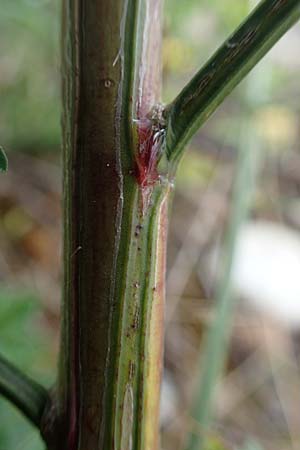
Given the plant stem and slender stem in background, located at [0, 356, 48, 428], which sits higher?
the plant stem

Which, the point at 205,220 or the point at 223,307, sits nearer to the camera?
the point at 223,307

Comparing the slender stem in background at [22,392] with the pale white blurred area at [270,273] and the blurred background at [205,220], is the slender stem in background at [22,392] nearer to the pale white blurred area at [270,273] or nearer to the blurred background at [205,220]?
the blurred background at [205,220]

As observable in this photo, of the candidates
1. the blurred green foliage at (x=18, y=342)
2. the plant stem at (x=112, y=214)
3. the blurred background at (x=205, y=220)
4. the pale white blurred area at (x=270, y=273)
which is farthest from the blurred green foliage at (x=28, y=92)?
the plant stem at (x=112, y=214)

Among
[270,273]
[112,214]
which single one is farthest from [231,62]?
[270,273]

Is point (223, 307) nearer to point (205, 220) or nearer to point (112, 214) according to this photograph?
point (112, 214)

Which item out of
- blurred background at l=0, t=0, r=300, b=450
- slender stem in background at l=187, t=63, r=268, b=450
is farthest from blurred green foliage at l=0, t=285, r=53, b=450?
blurred background at l=0, t=0, r=300, b=450

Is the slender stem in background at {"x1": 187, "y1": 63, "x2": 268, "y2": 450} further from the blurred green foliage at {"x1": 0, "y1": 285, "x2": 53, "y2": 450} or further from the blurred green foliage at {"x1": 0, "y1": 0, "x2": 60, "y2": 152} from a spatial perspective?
the blurred green foliage at {"x1": 0, "y1": 0, "x2": 60, "y2": 152}
